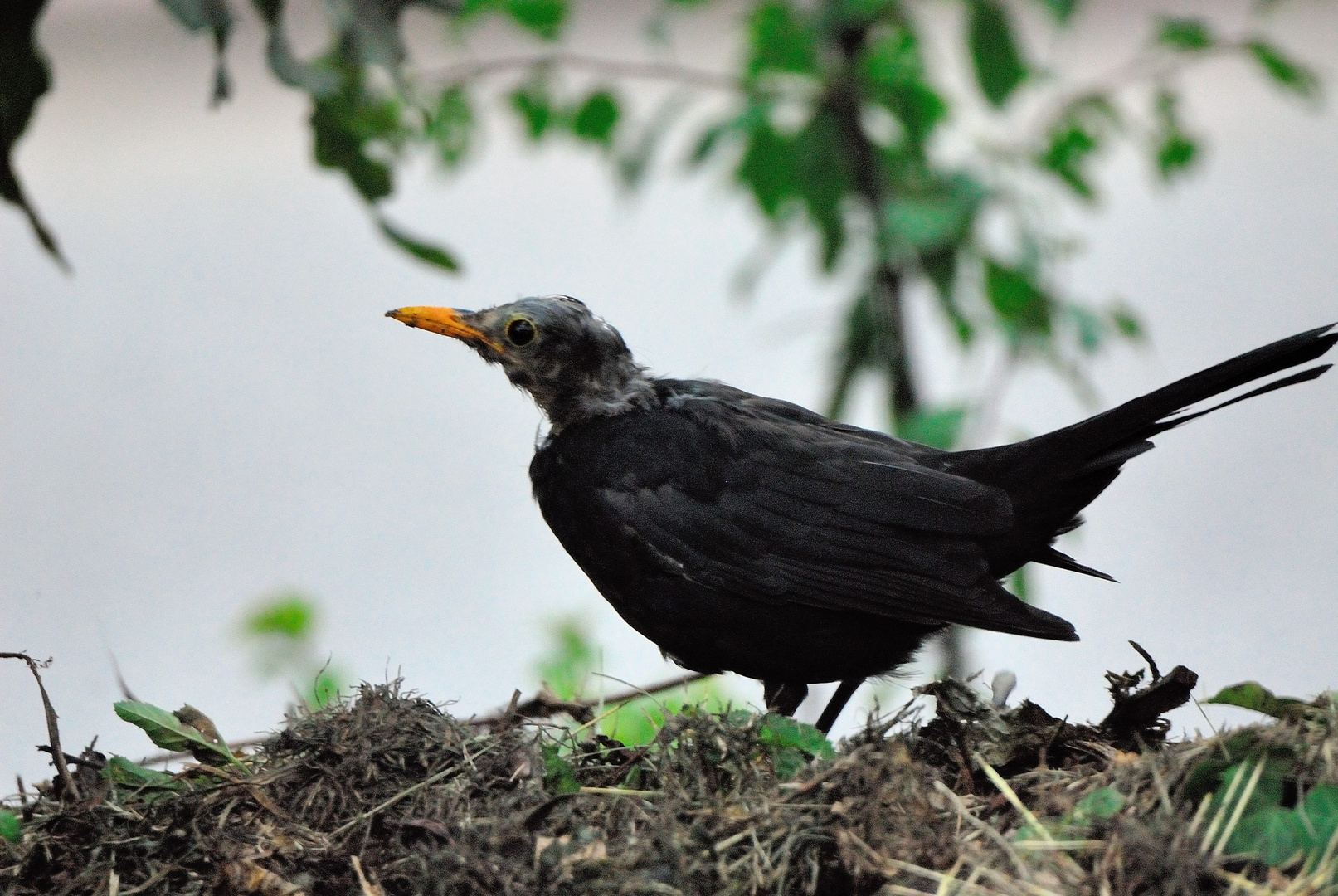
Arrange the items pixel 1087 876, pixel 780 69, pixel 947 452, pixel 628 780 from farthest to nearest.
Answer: pixel 780 69 → pixel 947 452 → pixel 628 780 → pixel 1087 876

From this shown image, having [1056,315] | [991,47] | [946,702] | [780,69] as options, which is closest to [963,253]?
[1056,315]

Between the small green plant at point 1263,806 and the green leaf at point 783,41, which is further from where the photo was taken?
the green leaf at point 783,41

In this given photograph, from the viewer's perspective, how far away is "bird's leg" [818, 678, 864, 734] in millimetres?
2639

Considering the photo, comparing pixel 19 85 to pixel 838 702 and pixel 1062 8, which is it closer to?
pixel 838 702

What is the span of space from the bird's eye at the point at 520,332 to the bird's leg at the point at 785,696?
928 mm

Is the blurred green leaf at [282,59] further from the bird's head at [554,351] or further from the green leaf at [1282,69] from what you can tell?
the green leaf at [1282,69]

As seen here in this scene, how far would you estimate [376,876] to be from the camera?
169cm

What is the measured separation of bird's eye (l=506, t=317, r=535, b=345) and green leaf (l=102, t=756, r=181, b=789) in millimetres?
1228

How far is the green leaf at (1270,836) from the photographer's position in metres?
1.44

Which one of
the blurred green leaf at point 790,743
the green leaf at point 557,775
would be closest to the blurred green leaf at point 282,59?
the green leaf at point 557,775

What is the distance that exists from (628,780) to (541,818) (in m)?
0.24

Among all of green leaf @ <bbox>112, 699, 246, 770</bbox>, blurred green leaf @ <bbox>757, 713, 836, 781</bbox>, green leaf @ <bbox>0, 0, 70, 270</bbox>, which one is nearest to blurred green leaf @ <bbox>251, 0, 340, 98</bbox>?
green leaf @ <bbox>0, 0, 70, 270</bbox>

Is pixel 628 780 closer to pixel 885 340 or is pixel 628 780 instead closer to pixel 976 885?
pixel 976 885

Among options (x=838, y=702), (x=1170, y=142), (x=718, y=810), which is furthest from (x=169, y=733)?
(x=1170, y=142)
